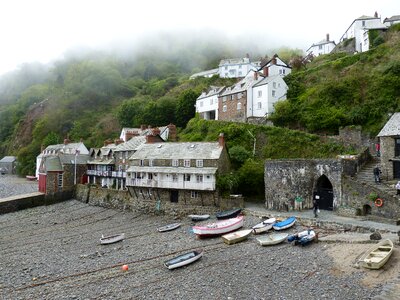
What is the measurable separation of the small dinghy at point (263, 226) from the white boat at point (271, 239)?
1.28m

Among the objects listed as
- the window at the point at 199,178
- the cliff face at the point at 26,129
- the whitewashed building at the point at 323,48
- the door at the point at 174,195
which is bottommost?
the door at the point at 174,195

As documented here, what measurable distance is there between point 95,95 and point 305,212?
293ft

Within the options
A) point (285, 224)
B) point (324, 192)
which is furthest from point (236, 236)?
point (324, 192)

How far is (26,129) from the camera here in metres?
93.6

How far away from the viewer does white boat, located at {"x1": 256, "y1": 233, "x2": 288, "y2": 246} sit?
20.1 m

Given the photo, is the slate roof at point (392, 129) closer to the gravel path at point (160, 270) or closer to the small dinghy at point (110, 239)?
the gravel path at point (160, 270)

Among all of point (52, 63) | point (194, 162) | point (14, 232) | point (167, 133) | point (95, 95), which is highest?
point (52, 63)

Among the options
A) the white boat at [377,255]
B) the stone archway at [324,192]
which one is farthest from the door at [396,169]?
the white boat at [377,255]

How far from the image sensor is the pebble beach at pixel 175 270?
14.5 meters

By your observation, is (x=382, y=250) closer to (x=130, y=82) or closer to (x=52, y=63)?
(x=130, y=82)

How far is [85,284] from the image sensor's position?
1656 cm

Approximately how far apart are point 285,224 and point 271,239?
281cm

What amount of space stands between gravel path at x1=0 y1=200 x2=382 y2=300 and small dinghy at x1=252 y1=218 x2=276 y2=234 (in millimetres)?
763

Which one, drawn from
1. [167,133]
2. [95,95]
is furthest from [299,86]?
[95,95]
